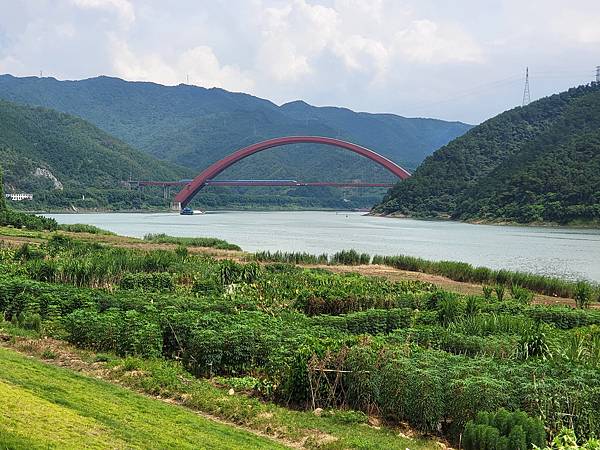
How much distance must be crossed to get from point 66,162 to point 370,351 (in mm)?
107779

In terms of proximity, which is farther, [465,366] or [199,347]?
[199,347]

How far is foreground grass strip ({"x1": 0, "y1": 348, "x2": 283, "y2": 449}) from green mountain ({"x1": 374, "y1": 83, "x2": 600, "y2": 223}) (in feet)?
195

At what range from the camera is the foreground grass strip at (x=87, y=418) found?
5062 millimetres

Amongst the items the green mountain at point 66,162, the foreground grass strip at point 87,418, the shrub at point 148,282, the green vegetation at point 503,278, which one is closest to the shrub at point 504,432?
the foreground grass strip at point 87,418

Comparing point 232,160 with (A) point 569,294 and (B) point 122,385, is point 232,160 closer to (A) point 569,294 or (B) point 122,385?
(A) point 569,294

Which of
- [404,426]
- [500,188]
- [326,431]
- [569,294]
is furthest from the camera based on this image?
[500,188]

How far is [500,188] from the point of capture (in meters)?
73.8

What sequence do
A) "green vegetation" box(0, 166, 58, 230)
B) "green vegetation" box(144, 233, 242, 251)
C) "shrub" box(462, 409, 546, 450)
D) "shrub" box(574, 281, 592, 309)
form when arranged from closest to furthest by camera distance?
"shrub" box(462, 409, 546, 450) < "shrub" box(574, 281, 592, 309) < "green vegetation" box(144, 233, 242, 251) < "green vegetation" box(0, 166, 58, 230)

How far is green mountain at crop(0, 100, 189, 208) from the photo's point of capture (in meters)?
92.3

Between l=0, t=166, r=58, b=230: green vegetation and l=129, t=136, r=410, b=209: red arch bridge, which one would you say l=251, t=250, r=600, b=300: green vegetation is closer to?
l=0, t=166, r=58, b=230: green vegetation

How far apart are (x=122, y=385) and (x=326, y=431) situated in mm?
2837

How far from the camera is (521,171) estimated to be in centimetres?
7469

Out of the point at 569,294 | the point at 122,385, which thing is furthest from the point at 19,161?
the point at 122,385

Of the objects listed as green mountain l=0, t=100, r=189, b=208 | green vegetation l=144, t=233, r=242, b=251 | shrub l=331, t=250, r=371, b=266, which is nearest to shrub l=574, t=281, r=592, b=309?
shrub l=331, t=250, r=371, b=266
